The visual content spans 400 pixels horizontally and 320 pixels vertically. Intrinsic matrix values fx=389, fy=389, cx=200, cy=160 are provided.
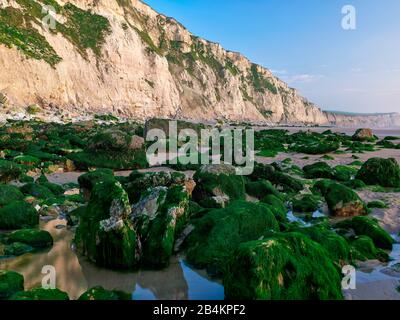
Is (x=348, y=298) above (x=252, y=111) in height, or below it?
below

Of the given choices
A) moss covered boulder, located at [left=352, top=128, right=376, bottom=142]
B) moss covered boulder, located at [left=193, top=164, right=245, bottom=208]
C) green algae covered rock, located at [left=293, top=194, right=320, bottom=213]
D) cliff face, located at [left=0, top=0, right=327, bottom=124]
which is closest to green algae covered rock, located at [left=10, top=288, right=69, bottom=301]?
moss covered boulder, located at [left=193, top=164, right=245, bottom=208]

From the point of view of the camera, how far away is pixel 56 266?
602cm

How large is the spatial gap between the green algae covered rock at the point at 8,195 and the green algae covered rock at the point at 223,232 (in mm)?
4743

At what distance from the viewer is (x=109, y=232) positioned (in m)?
6.11

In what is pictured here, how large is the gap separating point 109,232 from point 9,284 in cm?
159

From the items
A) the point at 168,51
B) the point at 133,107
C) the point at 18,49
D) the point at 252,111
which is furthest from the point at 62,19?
the point at 252,111

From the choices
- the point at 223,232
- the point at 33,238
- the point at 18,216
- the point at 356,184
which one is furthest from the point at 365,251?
the point at 356,184

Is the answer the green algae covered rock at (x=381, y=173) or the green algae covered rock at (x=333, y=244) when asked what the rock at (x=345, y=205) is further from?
the green algae covered rock at (x=381, y=173)

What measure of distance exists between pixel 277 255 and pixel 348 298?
1.28 metres

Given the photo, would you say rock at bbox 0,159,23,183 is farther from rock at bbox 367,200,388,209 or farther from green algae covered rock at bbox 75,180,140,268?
rock at bbox 367,200,388,209

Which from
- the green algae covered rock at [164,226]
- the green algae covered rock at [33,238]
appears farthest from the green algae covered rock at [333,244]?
the green algae covered rock at [33,238]

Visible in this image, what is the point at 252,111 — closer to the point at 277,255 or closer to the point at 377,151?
the point at 377,151

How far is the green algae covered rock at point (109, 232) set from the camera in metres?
5.99
